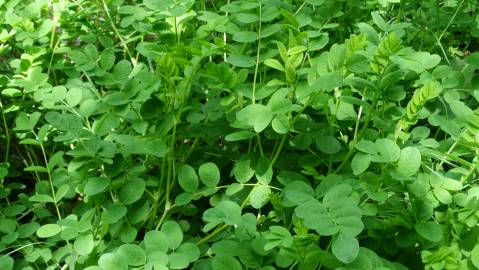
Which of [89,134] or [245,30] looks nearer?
[89,134]

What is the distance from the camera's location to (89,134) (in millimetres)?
1317

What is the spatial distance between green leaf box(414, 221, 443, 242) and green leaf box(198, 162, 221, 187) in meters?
0.43

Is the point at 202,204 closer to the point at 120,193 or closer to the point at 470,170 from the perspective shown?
the point at 120,193

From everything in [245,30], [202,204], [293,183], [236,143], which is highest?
[245,30]

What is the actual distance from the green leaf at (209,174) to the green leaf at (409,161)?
40cm

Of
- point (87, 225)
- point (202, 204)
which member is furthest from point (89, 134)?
point (202, 204)

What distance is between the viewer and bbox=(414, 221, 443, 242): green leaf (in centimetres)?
107

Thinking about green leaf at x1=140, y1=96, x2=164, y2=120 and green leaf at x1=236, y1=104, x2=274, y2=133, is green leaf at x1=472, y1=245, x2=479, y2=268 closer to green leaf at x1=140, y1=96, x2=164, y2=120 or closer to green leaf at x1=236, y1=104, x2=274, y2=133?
green leaf at x1=236, y1=104, x2=274, y2=133

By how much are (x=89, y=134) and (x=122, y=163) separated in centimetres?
10

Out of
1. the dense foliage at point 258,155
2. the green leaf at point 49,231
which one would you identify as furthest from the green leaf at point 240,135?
the green leaf at point 49,231

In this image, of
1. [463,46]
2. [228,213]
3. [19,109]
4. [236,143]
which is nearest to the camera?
[228,213]

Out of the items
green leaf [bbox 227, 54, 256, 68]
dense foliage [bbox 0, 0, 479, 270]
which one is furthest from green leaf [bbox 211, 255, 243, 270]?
green leaf [bbox 227, 54, 256, 68]

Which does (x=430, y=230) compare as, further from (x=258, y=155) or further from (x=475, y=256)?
(x=258, y=155)

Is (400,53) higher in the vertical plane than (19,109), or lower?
higher
